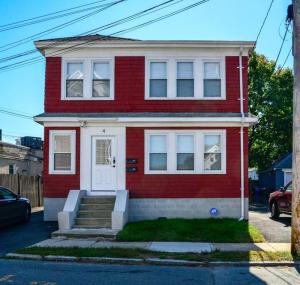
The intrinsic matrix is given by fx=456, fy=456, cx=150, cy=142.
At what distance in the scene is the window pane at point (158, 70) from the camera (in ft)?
58.3

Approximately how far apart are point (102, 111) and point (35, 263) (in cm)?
823

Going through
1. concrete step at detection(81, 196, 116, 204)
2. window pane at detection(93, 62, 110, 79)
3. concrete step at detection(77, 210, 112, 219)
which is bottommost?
concrete step at detection(77, 210, 112, 219)

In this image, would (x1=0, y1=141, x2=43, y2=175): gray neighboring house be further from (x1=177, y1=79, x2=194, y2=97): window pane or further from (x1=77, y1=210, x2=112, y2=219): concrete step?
(x1=177, y1=79, x2=194, y2=97): window pane

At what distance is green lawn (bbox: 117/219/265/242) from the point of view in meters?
13.5

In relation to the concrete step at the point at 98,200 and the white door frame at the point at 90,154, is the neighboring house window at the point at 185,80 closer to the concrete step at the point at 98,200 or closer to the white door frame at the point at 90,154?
the white door frame at the point at 90,154

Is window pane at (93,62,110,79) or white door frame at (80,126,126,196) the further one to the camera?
window pane at (93,62,110,79)

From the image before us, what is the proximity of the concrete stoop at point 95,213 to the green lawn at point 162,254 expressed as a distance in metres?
3.63

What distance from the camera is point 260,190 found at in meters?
35.7

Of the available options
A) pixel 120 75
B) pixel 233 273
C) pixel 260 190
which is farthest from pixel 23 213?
pixel 260 190

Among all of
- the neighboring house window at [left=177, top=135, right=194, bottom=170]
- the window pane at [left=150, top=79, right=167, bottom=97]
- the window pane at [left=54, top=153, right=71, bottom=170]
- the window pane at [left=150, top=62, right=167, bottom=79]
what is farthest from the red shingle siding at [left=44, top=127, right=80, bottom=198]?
the neighboring house window at [left=177, top=135, right=194, bottom=170]

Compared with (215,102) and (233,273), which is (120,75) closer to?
(215,102)

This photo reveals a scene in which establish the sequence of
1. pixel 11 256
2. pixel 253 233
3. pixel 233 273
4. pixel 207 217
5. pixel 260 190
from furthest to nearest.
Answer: pixel 260 190
pixel 207 217
pixel 253 233
pixel 11 256
pixel 233 273

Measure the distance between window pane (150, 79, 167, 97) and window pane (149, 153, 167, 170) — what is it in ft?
7.65

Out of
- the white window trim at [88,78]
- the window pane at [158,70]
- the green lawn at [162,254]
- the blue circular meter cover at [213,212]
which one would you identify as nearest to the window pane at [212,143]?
the blue circular meter cover at [213,212]
